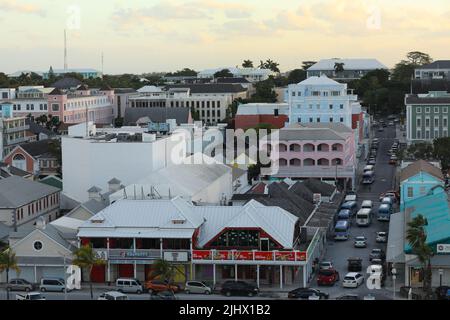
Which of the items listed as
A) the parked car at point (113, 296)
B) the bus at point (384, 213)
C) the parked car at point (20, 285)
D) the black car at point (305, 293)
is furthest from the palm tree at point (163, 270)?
the bus at point (384, 213)

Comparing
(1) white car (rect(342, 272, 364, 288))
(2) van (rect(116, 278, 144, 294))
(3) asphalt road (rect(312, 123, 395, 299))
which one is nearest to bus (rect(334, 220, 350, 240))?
(3) asphalt road (rect(312, 123, 395, 299))

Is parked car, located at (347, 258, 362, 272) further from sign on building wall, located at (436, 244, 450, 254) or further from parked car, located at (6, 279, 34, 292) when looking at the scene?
parked car, located at (6, 279, 34, 292)

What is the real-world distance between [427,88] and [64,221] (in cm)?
3767

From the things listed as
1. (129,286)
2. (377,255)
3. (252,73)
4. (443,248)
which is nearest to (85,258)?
(129,286)

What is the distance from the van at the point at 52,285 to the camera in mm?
16828

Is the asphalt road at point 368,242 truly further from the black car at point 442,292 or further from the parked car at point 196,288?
the parked car at point 196,288

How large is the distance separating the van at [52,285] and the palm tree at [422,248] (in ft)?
24.0

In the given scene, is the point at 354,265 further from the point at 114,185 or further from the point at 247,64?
the point at 247,64

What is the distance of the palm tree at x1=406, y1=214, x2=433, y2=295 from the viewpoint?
15922mm

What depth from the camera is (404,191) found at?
988 inches

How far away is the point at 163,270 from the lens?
16.0 m

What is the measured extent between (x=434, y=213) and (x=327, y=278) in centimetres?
395

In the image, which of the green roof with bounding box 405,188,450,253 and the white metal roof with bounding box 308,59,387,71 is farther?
the white metal roof with bounding box 308,59,387,71

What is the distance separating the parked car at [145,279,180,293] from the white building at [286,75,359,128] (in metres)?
23.3
